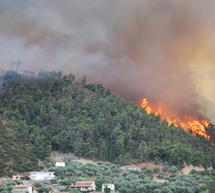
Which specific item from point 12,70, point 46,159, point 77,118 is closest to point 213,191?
point 46,159

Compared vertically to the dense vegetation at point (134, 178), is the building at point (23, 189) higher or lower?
lower

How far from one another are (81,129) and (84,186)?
A: 27.0 m

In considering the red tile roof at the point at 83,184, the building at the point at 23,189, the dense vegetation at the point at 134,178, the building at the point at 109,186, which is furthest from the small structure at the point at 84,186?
the building at the point at 23,189

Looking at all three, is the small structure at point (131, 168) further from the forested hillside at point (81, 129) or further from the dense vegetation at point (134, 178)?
the forested hillside at point (81, 129)

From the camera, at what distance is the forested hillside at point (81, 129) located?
3878 inches

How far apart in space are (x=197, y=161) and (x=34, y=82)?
40779 millimetres

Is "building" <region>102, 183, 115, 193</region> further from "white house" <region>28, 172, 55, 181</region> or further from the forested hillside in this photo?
the forested hillside

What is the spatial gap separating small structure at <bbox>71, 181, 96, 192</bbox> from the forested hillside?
11.9 m

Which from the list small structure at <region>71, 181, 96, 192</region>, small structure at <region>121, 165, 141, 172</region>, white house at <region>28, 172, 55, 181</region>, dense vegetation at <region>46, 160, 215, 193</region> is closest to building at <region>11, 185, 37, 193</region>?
dense vegetation at <region>46, 160, 215, 193</region>

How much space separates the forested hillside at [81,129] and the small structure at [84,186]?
1186cm

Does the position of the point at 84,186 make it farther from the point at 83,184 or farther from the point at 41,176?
the point at 41,176

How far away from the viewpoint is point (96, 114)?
11269 centimetres

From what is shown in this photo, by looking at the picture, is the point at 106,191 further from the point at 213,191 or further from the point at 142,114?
the point at 142,114

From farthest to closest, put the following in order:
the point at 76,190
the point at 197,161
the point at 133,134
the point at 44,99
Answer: the point at 44,99 → the point at 133,134 → the point at 197,161 → the point at 76,190
